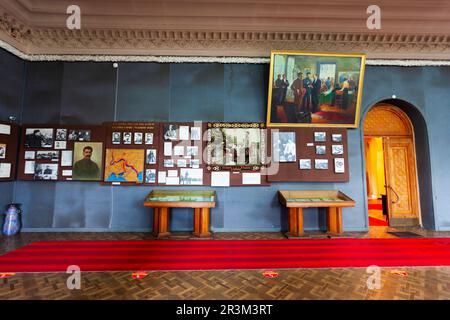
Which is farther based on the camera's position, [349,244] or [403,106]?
[403,106]

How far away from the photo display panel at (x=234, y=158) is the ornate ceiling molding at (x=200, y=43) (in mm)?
2177

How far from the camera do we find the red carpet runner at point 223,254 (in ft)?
10.2

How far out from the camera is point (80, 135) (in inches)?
206

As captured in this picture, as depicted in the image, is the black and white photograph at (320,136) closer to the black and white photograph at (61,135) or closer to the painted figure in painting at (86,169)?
the painted figure in painting at (86,169)

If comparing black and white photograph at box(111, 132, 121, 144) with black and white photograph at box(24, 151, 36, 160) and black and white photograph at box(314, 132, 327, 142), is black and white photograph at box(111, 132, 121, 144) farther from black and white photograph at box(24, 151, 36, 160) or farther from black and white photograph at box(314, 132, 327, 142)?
black and white photograph at box(314, 132, 327, 142)

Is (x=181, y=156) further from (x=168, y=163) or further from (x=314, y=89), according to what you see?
(x=314, y=89)

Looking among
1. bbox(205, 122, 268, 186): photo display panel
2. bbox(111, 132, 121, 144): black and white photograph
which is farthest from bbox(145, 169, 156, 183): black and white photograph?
bbox(205, 122, 268, 186): photo display panel

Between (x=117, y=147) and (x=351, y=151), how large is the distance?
585 centimetres

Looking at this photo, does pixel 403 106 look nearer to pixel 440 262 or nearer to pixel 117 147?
pixel 440 262

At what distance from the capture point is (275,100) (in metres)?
5.29

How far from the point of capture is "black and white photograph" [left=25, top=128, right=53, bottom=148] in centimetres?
515

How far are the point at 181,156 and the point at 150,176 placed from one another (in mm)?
881
